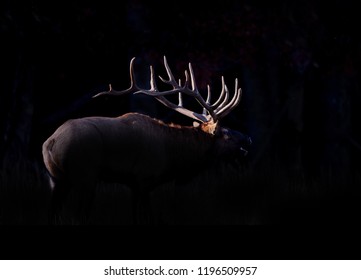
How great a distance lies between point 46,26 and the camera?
1472 cm

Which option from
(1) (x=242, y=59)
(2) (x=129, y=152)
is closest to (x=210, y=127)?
(2) (x=129, y=152)

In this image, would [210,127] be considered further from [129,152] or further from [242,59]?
[242,59]

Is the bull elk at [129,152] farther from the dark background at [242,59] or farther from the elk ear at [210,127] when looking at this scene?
the dark background at [242,59]

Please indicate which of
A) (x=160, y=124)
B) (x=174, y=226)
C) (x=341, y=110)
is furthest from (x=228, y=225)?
(x=341, y=110)

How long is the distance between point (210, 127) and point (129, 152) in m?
1.37

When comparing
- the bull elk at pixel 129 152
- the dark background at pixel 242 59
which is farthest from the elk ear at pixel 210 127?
the dark background at pixel 242 59

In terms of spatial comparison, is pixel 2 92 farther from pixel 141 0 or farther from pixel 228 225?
pixel 228 225

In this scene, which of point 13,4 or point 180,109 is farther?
point 13,4

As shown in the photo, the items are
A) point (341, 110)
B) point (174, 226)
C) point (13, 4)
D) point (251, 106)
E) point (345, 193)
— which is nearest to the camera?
point (174, 226)

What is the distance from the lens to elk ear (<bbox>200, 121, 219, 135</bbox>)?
11.2m

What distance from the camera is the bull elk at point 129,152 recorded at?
9.90 meters

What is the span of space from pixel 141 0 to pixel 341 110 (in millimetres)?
4403

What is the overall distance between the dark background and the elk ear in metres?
1.28

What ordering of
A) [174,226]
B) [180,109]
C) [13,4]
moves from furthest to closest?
[13,4] → [180,109] → [174,226]
